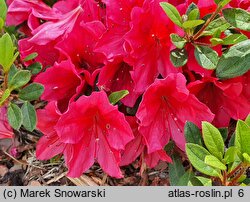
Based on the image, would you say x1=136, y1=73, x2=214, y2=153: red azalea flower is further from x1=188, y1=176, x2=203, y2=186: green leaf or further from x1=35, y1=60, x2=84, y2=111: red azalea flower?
x1=35, y1=60, x2=84, y2=111: red azalea flower

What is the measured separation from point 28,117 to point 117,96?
0.31m

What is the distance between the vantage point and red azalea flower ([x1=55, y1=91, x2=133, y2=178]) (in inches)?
65.5

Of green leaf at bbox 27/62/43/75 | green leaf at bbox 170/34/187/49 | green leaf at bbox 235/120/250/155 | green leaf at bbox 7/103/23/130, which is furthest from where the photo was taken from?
green leaf at bbox 27/62/43/75

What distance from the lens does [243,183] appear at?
1691 mm

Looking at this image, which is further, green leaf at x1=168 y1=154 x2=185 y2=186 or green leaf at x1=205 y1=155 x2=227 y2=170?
green leaf at x1=168 y1=154 x2=185 y2=186

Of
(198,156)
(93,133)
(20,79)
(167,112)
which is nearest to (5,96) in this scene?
(20,79)

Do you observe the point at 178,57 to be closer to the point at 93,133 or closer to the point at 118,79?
the point at 118,79

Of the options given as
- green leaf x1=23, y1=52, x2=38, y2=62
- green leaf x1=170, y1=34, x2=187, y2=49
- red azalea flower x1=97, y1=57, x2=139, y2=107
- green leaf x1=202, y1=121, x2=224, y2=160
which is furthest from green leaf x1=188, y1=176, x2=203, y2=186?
green leaf x1=23, y1=52, x2=38, y2=62

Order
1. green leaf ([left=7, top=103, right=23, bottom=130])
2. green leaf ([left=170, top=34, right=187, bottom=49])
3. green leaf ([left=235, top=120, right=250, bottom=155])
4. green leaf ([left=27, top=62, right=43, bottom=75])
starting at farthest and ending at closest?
green leaf ([left=27, top=62, right=43, bottom=75]), green leaf ([left=7, top=103, right=23, bottom=130]), green leaf ([left=170, top=34, right=187, bottom=49]), green leaf ([left=235, top=120, right=250, bottom=155])

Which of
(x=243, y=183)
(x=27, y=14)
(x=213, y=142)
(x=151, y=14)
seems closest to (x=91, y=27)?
(x=151, y=14)

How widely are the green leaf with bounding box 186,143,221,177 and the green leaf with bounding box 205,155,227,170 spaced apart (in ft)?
0.17

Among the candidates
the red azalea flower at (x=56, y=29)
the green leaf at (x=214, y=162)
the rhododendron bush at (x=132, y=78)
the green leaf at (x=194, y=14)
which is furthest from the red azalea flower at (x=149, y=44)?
the green leaf at (x=214, y=162)

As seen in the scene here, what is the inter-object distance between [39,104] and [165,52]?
2.24ft

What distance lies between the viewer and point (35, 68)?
Answer: 1.86m
